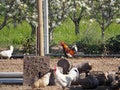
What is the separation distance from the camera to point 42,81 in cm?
872

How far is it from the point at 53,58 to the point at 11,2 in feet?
11.8

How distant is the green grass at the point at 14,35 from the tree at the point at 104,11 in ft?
7.78

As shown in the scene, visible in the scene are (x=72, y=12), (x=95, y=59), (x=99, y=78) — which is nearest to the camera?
(x=99, y=78)

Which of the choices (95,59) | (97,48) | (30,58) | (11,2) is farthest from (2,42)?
(30,58)

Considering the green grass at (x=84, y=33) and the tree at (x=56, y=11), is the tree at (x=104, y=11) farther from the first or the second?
the tree at (x=56, y=11)

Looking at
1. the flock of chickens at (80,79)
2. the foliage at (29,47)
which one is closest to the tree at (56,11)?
the foliage at (29,47)

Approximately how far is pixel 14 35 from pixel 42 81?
10.4m

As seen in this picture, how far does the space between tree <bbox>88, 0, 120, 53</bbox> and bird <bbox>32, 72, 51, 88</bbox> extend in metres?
7.39

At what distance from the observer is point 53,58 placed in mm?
12758

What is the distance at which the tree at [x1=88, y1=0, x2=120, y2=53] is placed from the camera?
53.1ft

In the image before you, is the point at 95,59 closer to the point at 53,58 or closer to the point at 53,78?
the point at 53,58

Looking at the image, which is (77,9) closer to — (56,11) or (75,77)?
(56,11)

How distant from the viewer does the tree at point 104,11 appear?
16172mm

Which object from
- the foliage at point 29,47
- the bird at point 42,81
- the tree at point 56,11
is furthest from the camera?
the tree at point 56,11
